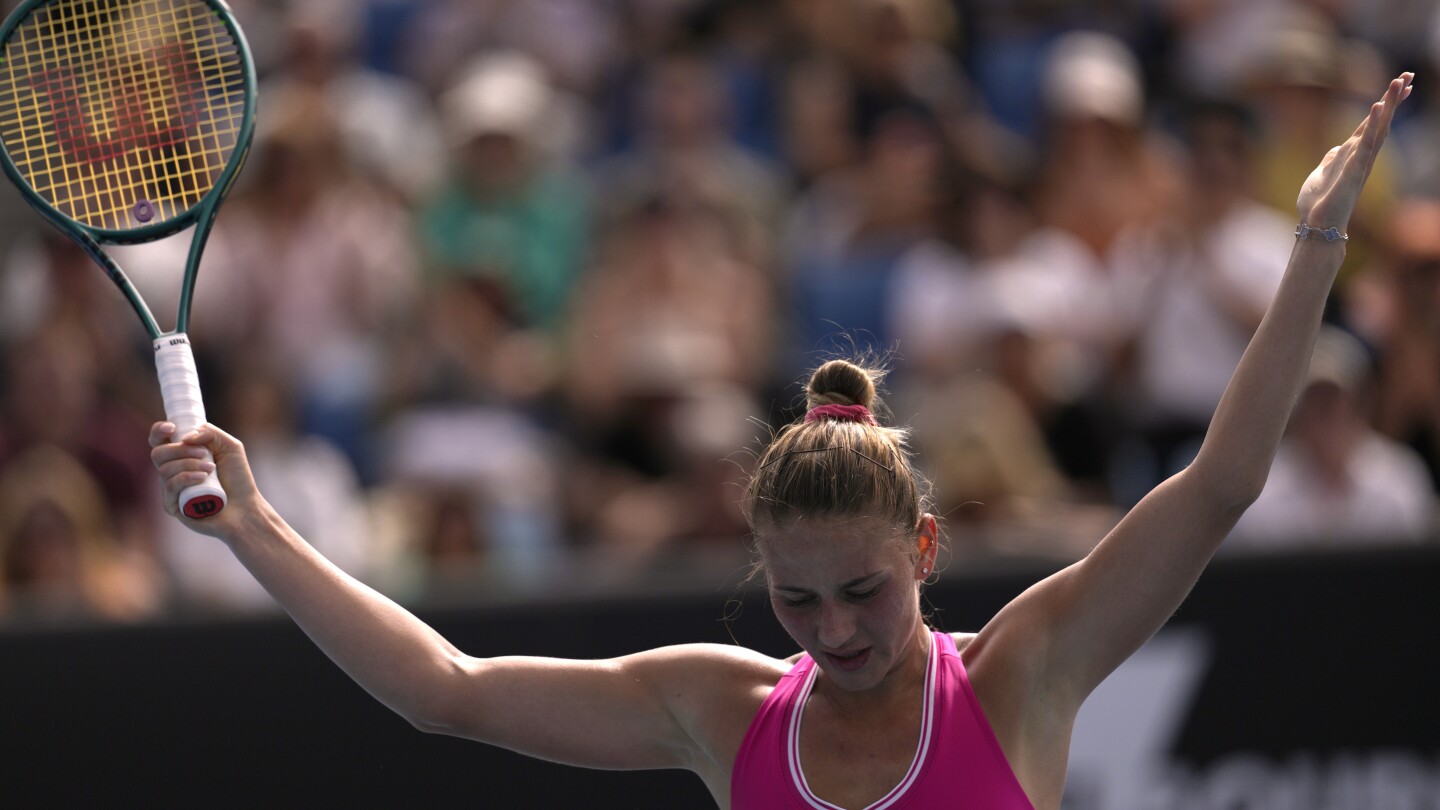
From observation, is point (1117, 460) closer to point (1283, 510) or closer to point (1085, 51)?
point (1283, 510)

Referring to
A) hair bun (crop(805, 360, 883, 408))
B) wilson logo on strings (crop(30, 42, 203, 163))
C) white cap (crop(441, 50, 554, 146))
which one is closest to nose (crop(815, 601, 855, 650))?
hair bun (crop(805, 360, 883, 408))

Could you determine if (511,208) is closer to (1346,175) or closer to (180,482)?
(180,482)

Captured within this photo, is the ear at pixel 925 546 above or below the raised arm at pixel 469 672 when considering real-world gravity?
above

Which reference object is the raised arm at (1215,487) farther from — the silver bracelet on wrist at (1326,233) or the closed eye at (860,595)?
the closed eye at (860,595)

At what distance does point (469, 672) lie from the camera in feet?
10.2

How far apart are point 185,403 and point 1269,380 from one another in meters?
1.73

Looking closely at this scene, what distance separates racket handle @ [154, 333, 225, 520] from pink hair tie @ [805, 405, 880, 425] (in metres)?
0.97

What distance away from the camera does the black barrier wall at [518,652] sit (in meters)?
5.36

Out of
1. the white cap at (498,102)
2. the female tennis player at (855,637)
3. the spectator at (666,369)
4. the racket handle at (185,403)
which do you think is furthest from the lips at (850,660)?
the white cap at (498,102)

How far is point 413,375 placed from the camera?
715 centimetres

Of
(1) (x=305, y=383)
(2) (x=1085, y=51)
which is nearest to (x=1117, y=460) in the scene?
(2) (x=1085, y=51)

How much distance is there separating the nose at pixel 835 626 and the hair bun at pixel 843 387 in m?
0.43

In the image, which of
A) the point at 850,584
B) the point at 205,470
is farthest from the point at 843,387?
the point at 205,470

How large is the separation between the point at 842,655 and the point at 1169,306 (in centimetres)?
419
